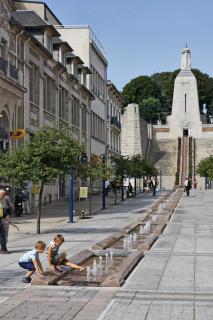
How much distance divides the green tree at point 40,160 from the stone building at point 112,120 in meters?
45.0

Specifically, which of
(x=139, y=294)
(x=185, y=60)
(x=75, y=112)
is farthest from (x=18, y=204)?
(x=185, y=60)

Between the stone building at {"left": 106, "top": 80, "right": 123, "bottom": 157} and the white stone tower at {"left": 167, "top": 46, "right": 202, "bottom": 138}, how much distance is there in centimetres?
3209

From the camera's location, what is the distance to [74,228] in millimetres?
24812

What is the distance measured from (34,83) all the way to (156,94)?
9646 cm

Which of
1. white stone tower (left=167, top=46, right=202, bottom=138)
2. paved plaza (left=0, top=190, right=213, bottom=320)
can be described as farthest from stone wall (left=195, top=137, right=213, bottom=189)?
paved plaza (left=0, top=190, right=213, bottom=320)

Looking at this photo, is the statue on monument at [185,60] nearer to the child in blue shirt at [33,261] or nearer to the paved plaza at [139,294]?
the paved plaza at [139,294]

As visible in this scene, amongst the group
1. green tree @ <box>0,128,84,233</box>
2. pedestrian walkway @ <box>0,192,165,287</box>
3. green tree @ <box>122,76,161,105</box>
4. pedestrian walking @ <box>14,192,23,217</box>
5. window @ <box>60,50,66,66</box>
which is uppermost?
green tree @ <box>122,76,161,105</box>

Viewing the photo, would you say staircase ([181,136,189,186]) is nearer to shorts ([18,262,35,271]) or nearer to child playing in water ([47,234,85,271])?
child playing in water ([47,234,85,271])

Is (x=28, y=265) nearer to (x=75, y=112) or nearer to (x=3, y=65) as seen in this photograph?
(x=3, y=65)

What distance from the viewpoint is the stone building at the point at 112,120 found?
71.8m

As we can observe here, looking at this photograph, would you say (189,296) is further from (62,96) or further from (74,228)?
(62,96)

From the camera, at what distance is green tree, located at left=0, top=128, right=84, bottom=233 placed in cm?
2200

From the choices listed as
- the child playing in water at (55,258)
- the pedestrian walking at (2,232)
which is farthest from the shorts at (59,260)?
the pedestrian walking at (2,232)

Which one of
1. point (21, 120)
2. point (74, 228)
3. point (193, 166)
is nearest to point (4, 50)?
point (21, 120)
